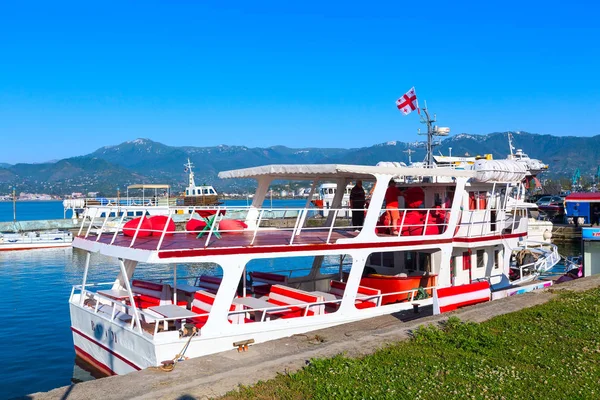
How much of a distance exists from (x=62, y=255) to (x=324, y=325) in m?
41.0

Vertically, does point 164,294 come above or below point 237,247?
below

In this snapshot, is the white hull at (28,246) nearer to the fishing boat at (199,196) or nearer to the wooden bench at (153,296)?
the fishing boat at (199,196)

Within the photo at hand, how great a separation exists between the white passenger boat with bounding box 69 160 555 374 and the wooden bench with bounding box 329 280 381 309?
0.03 metres

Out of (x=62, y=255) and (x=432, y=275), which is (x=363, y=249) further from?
(x=62, y=255)

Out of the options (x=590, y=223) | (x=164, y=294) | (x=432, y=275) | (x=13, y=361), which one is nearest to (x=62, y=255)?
(x=13, y=361)

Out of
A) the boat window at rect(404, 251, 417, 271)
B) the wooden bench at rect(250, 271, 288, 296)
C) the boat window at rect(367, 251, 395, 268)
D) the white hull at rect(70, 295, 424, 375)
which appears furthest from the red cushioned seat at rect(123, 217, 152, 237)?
the boat window at rect(404, 251, 417, 271)

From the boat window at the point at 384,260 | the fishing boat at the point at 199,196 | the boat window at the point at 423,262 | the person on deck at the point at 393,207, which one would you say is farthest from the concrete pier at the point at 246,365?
the fishing boat at the point at 199,196

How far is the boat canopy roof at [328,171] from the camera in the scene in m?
13.9

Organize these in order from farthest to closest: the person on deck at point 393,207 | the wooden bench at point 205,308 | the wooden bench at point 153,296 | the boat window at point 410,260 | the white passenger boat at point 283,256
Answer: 1. the boat window at point 410,260
2. the person on deck at point 393,207
3. the wooden bench at point 153,296
4. the wooden bench at point 205,308
5. the white passenger boat at point 283,256

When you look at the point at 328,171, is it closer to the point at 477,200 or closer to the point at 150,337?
the point at 150,337

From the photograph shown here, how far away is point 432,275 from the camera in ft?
55.8

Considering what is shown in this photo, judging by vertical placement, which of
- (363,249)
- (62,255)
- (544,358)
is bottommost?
(62,255)

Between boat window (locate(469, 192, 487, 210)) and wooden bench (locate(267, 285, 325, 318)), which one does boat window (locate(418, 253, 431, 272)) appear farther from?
wooden bench (locate(267, 285, 325, 318))

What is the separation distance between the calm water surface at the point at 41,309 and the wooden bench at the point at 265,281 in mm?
5689
